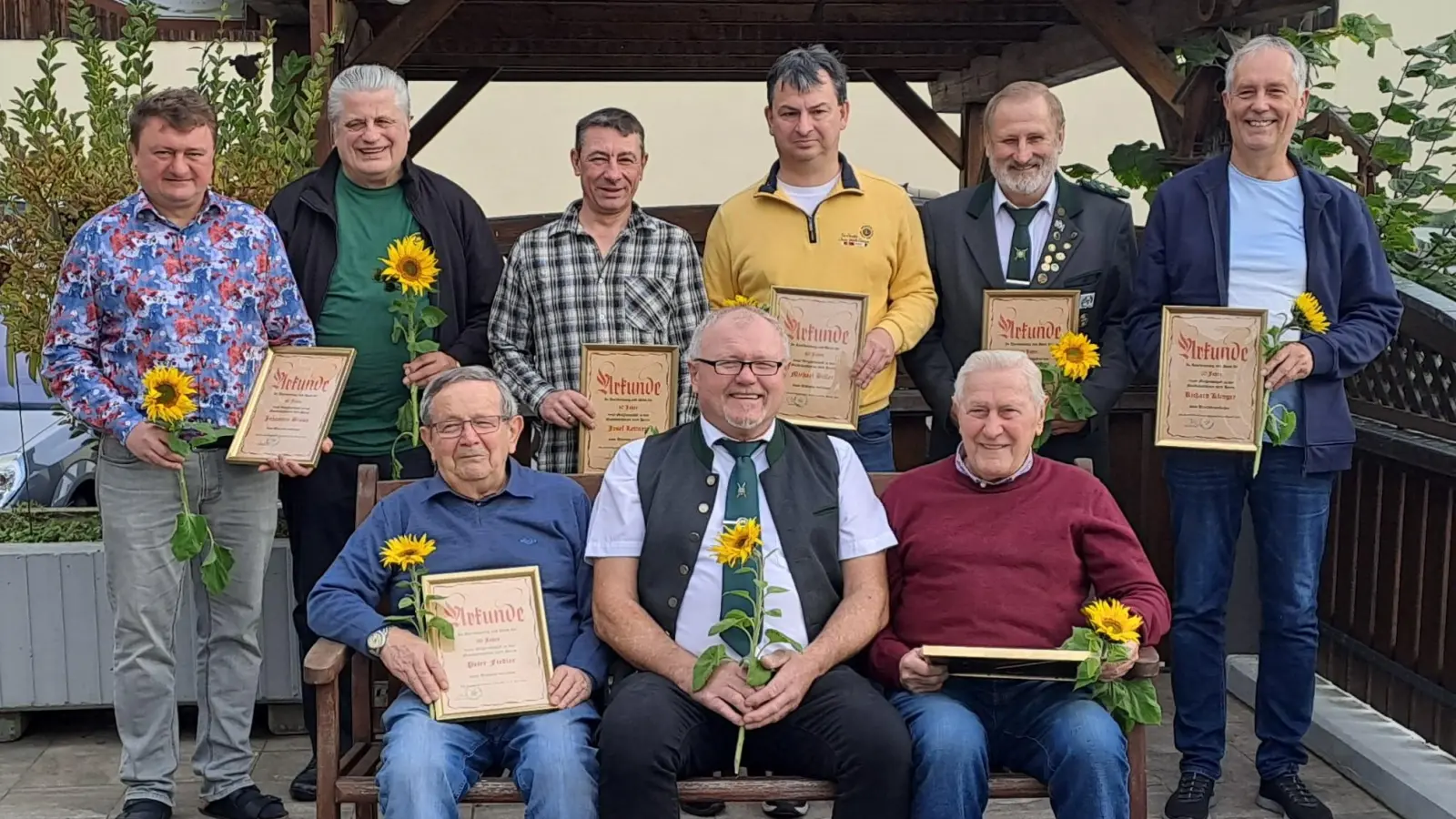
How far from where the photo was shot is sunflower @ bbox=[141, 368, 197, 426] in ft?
11.3

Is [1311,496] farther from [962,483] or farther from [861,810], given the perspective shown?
[861,810]

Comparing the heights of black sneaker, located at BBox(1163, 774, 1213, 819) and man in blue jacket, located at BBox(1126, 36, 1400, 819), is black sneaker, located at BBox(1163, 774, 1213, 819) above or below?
below

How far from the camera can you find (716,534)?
315 cm

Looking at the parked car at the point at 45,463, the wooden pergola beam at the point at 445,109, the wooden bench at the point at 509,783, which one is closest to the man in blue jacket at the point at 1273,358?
the wooden bench at the point at 509,783

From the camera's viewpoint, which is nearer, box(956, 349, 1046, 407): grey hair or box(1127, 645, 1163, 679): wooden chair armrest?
box(1127, 645, 1163, 679): wooden chair armrest

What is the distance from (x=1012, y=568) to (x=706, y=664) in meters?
0.69

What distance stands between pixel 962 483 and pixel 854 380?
445mm

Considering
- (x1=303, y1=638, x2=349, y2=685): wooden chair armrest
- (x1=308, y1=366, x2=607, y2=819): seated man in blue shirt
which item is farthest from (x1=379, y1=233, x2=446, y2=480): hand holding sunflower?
(x1=303, y1=638, x2=349, y2=685): wooden chair armrest

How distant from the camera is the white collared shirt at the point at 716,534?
3125 mm

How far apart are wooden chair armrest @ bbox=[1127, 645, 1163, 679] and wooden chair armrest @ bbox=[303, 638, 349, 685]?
1589mm

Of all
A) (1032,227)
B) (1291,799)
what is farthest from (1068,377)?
(1291,799)

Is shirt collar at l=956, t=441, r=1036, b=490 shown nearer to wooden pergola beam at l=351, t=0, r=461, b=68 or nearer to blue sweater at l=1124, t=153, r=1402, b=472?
blue sweater at l=1124, t=153, r=1402, b=472

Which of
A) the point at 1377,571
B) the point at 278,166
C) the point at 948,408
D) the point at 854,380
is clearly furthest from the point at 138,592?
the point at 1377,571

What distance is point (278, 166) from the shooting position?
4.64 metres
